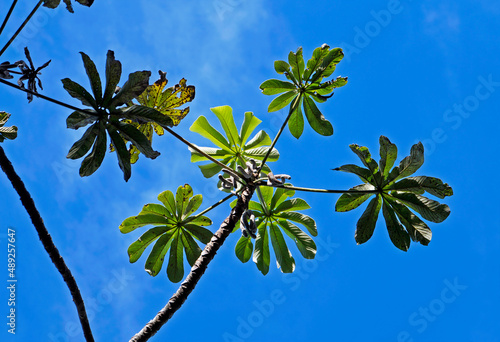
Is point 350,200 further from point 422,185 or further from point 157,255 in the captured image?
point 157,255

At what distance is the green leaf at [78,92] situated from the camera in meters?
3.51

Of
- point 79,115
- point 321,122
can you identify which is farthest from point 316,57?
point 79,115

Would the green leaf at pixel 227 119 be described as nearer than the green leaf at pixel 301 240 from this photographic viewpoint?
No

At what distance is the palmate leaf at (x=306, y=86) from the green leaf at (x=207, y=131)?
2.55 feet

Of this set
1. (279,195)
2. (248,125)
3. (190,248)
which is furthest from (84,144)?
(279,195)

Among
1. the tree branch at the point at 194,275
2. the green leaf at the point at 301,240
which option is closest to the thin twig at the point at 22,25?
the tree branch at the point at 194,275

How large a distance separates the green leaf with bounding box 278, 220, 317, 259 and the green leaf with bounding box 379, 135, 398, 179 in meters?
1.21

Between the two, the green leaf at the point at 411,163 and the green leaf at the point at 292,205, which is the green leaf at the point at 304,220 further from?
the green leaf at the point at 411,163

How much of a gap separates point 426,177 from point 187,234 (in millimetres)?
2616

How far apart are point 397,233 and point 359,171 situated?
747 mm

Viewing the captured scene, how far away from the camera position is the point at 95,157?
12.4 ft

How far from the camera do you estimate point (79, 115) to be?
3.50 metres

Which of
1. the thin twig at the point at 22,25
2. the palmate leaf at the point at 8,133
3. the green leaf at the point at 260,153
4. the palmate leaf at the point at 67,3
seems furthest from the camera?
the green leaf at the point at 260,153

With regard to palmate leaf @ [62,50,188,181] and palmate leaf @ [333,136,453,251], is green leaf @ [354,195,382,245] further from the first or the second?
palmate leaf @ [62,50,188,181]
